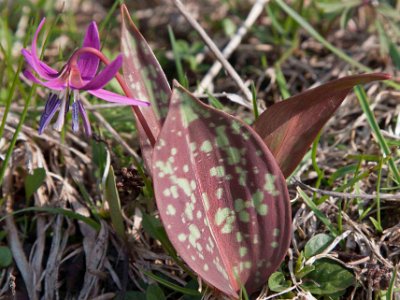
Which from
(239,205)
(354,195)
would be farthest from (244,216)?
(354,195)

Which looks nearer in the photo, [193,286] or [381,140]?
[193,286]

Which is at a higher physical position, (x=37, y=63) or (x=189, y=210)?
(x=37, y=63)

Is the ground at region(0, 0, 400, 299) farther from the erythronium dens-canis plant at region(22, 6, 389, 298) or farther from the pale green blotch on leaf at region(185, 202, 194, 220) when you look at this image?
the pale green blotch on leaf at region(185, 202, 194, 220)

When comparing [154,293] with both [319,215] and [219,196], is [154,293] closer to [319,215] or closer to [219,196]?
[219,196]

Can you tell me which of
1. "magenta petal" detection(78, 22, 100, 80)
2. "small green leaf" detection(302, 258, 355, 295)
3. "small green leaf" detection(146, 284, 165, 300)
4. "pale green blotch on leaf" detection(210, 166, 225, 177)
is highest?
"magenta petal" detection(78, 22, 100, 80)

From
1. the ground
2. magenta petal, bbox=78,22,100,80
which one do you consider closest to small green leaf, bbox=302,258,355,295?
the ground

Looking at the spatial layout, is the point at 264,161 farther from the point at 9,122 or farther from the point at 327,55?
the point at 327,55

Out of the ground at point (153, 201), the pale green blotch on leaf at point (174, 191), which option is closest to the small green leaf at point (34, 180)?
the ground at point (153, 201)
